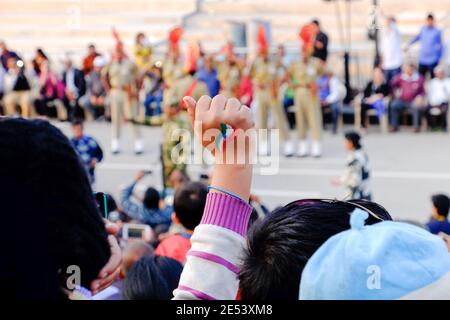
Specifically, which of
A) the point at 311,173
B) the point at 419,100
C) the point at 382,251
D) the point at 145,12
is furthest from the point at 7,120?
the point at 145,12

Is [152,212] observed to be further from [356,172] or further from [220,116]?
[220,116]

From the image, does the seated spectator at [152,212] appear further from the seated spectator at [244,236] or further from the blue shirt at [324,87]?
the blue shirt at [324,87]

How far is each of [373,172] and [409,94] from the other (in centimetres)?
235

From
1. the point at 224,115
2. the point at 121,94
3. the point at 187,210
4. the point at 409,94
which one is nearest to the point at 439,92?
the point at 409,94

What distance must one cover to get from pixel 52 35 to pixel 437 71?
320 inches

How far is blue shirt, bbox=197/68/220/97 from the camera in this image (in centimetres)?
1217

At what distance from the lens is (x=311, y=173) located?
34.7 feet

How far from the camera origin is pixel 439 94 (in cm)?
1227

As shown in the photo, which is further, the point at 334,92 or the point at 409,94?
the point at 334,92

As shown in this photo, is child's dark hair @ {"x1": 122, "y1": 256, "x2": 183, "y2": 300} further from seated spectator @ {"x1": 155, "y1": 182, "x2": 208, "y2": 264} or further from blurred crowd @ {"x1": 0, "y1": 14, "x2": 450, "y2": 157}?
blurred crowd @ {"x1": 0, "y1": 14, "x2": 450, "y2": 157}

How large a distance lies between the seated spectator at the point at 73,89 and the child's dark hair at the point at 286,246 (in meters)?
12.6

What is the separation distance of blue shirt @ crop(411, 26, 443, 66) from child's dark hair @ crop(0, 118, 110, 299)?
12.3 meters

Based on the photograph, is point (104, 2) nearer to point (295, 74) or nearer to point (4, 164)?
point (295, 74)

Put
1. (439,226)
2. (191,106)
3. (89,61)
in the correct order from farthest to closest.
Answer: (89,61) → (439,226) → (191,106)
